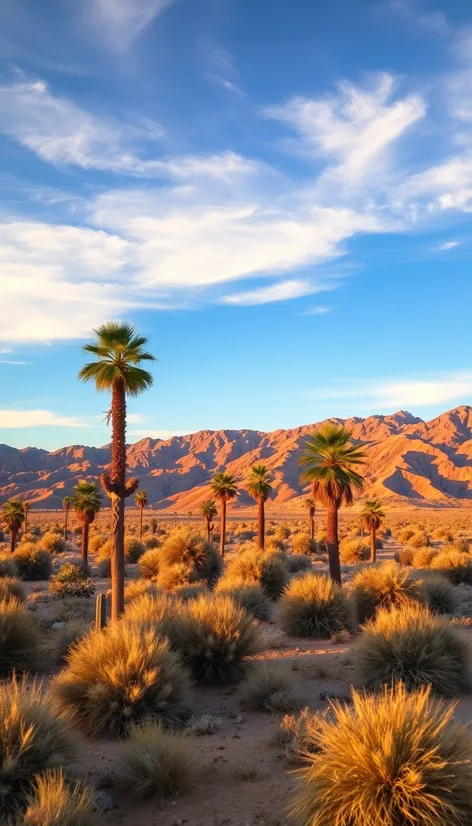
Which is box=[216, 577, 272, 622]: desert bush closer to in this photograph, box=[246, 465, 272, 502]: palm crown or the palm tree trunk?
the palm tree trunk

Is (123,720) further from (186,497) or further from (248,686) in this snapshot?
(186,497)

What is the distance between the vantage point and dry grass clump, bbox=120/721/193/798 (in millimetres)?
6898

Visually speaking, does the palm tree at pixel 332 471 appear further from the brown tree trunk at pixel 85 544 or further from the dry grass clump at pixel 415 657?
the brown tree trunk at pixel 85 544

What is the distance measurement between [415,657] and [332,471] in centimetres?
1227

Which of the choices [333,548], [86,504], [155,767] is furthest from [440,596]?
[86,504]

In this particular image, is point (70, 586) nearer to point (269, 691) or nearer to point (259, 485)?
point (269, 691)

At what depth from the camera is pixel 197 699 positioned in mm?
10859

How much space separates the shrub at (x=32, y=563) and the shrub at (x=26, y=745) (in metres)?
26.0

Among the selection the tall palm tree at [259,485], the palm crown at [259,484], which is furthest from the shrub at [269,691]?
the palm crown at [259,484]

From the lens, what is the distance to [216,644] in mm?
11688

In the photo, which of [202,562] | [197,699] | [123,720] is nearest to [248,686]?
[197,699]

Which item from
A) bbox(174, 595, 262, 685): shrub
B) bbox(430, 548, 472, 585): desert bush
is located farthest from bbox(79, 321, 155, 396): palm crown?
bbox(430, 548, 472, 585): desert bush

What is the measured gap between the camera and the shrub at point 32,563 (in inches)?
1240

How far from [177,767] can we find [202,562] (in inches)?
789
